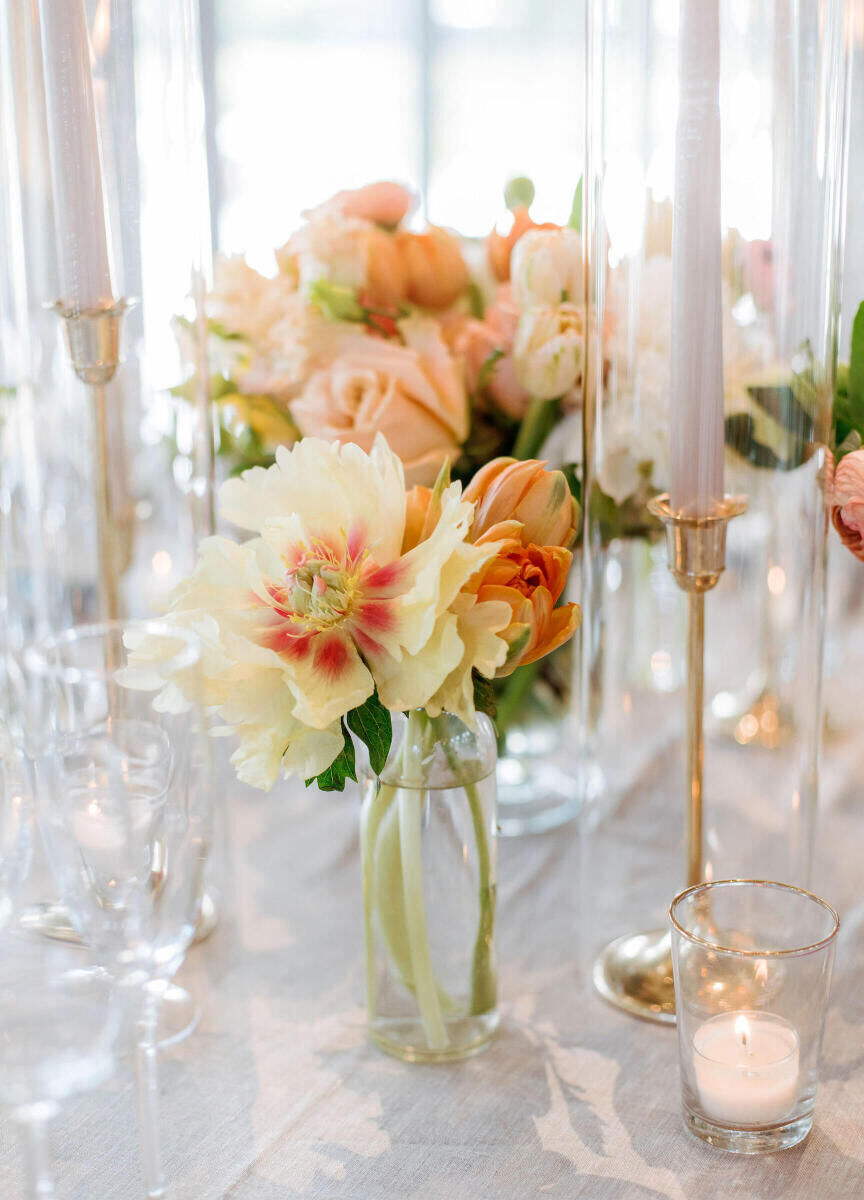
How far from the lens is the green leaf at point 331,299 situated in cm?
83

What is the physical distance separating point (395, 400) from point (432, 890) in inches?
11.7

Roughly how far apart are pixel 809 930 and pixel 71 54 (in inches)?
22.4

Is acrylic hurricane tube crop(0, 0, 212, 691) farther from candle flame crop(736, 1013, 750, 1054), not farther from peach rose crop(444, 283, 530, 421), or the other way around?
candle flame crop(736, 1013, 750, 1054)

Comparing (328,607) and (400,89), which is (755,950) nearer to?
(328,607)

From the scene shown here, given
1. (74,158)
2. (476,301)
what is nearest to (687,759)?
(476,301)

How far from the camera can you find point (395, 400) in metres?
0.81

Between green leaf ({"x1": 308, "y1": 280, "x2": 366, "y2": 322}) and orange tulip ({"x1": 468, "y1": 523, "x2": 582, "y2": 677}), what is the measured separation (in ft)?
0.97

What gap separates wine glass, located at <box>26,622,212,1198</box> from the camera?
513 mm

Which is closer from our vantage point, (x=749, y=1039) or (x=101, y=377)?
(x=749, y=1039)

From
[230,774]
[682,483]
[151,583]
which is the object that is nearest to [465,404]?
[682,483]

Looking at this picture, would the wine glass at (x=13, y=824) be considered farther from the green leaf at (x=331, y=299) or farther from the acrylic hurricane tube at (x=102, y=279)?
the green leaf at (x=331, y=299)

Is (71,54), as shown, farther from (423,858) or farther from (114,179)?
(423,858)

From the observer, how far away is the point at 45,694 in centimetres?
51

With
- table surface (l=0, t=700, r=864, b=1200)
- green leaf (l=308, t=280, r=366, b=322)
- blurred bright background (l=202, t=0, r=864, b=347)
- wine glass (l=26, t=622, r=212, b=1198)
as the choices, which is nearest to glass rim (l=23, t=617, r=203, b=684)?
wine glass (l=26, t=622, r=212, b=1198)
